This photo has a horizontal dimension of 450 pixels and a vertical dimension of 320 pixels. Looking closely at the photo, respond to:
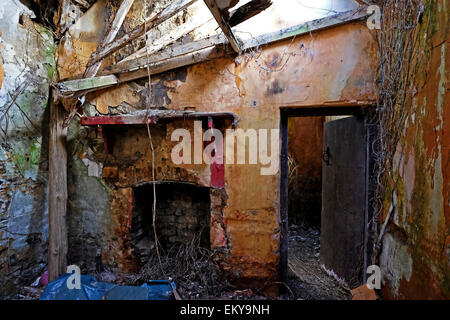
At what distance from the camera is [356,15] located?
235 cm

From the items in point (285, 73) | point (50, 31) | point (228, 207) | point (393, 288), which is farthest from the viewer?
point (50, 31)

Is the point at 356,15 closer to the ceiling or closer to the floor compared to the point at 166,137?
closer to the ceiling

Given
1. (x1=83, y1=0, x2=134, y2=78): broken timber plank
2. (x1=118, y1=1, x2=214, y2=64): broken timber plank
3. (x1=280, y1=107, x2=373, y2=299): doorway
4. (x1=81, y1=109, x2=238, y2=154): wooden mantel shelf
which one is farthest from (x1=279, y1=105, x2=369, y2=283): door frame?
(x1=83, y1=0, x2=134, y2=78): broken timber plank

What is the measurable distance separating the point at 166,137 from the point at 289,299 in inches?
94.2

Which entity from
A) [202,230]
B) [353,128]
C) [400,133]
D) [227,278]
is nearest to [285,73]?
[353,128]

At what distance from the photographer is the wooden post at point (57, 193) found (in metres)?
2.96

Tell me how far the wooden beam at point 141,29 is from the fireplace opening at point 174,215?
68.6 inches

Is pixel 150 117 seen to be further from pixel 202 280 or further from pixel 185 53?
pixel 202 280

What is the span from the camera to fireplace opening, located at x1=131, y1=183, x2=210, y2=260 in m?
3.28

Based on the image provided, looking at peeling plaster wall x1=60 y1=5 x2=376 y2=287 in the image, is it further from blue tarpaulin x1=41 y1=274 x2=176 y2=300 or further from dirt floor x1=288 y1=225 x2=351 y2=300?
dirt floor x1=288 y1=225 x2=351 y2=300

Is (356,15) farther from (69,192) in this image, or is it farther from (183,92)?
(69,192)

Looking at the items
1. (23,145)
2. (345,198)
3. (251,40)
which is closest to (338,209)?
(345,198)

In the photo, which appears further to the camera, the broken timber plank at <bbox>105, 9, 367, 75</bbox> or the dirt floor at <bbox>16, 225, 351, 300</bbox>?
the dirt floor at <bbox>16, 225, 351, 300</bbox>

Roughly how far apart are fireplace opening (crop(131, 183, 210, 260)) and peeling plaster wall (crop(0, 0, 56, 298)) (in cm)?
126
